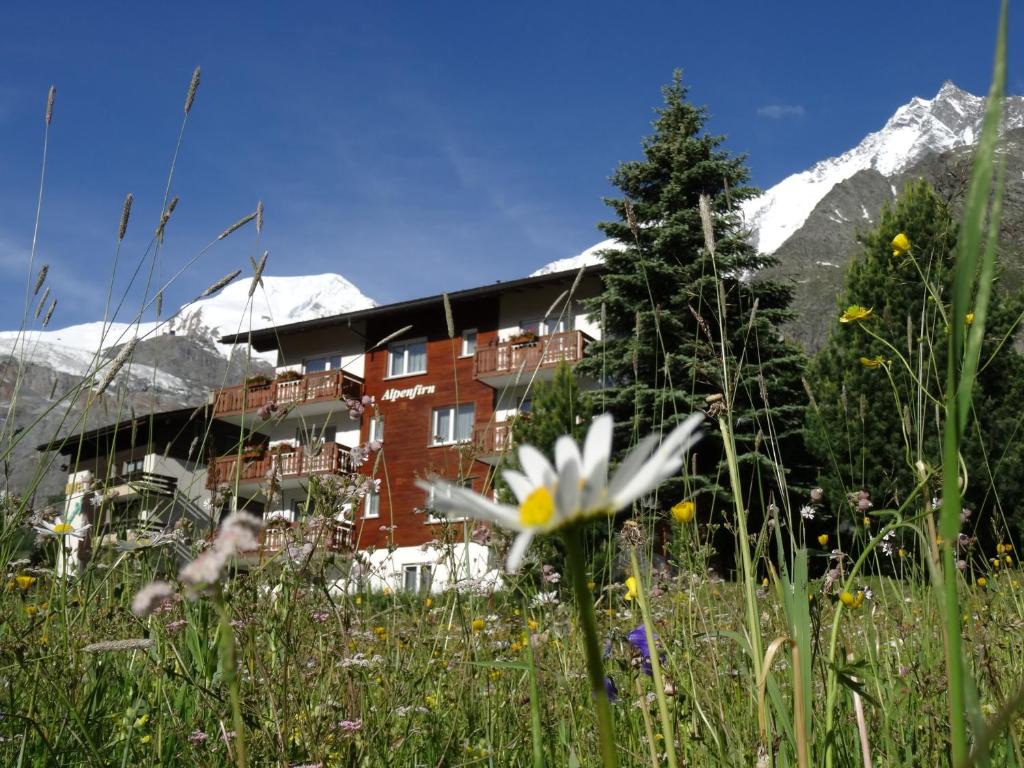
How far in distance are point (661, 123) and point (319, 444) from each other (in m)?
19.5

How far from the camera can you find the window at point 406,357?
24.3 meters

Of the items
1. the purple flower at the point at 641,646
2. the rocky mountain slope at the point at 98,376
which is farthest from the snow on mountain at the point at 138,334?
the purple flower at the point at 641,646

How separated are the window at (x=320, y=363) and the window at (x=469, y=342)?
413 centimetres

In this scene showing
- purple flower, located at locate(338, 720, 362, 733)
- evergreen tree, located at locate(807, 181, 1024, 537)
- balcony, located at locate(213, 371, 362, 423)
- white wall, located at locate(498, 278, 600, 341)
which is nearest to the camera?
purple flower, located at locate(338, 720, 362, 733)

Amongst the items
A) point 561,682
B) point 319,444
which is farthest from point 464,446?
point 561,682

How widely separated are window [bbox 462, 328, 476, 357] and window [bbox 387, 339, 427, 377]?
1253 millimetres

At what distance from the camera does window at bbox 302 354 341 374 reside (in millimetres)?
25453

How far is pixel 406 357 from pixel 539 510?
24.2 m

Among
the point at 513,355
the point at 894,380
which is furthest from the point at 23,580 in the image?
the point at 513,355

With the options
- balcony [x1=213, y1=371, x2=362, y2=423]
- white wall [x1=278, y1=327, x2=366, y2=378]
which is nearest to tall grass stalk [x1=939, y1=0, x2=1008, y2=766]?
balcony [x1=213, y1=371, x2=362, y2=423]

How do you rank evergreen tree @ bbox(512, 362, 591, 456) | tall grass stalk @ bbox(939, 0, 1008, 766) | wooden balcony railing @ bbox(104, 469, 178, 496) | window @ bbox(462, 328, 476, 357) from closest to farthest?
1. tall grass stalk @ bbox(939, 0, 1008, 766)
2. wooden balcony railing @ bbox(104, 469, 178, 496)
3. evergreen tree @ bbox(512, 362, 591, 456)
4. window @ bbox(462, 328, 476, 357)

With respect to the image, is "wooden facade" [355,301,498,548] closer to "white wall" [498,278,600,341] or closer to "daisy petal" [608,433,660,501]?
"white wall" [498,278,600,341]

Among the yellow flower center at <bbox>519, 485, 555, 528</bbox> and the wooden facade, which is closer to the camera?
the yellow flower center at <bbox>519, 485, 555, 528</bbox>

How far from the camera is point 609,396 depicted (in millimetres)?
16828
